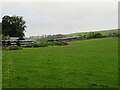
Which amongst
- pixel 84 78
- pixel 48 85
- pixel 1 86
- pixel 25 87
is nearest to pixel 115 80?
pixel 84 78

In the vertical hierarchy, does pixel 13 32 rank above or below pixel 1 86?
above

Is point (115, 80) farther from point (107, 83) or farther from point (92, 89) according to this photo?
point (92, 89)

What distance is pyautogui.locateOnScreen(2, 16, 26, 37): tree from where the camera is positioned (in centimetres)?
8325

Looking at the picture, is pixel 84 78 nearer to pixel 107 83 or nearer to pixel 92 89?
pixel 107 83

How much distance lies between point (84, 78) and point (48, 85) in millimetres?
2657

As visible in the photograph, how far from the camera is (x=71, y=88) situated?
7.93 meters

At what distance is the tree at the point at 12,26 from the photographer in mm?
83250

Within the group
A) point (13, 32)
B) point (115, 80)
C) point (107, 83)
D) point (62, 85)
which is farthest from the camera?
point (13, 32)

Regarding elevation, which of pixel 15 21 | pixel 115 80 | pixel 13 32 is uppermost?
pixel 15 21

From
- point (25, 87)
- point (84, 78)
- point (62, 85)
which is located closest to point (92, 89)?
point (62, 85)

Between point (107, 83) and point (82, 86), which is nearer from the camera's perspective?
point (82, 86)

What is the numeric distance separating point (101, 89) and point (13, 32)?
Answer: 274 ft

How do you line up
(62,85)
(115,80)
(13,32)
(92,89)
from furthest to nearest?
1. (13,32)
2. (115,80)
3. (62,85)
4. (92,89)

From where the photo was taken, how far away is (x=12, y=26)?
274ft
